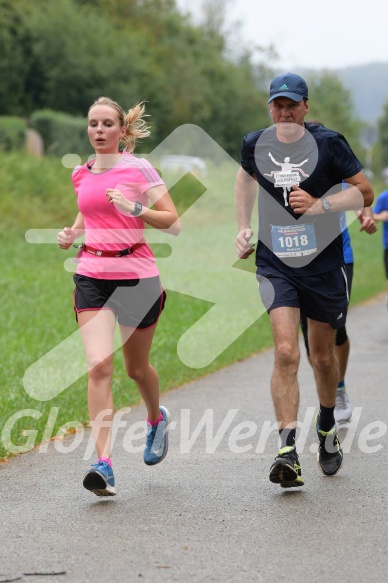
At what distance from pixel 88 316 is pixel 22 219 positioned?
58.1 ft

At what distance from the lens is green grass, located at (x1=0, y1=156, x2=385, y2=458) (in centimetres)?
936

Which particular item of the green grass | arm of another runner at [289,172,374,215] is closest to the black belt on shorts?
arm of another runner at [289,172,374,215]

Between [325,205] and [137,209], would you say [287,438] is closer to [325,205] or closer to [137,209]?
[325,205]

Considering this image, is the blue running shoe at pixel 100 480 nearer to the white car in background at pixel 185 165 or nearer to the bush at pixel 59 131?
the white car in background at pixel 185 165

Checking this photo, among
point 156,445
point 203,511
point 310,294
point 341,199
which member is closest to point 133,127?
point 341,199

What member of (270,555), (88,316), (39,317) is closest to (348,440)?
(88,316)

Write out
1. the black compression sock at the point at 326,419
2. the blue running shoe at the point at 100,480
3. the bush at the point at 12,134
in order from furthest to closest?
1. the bush at the point at 12,134
2. the black compression sock at the point at 326,419
3. the blue running shoe at the point at 100,480

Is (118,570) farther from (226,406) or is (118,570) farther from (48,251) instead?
(48,251)

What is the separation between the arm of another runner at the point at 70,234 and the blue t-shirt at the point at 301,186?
3.16 ft

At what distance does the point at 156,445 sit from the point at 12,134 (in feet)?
83.0

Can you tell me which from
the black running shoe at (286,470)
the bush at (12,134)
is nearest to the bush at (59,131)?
the bush at (12,134)

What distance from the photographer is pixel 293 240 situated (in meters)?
6.26

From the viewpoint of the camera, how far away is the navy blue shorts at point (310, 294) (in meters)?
6.28

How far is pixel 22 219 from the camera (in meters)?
23.5
